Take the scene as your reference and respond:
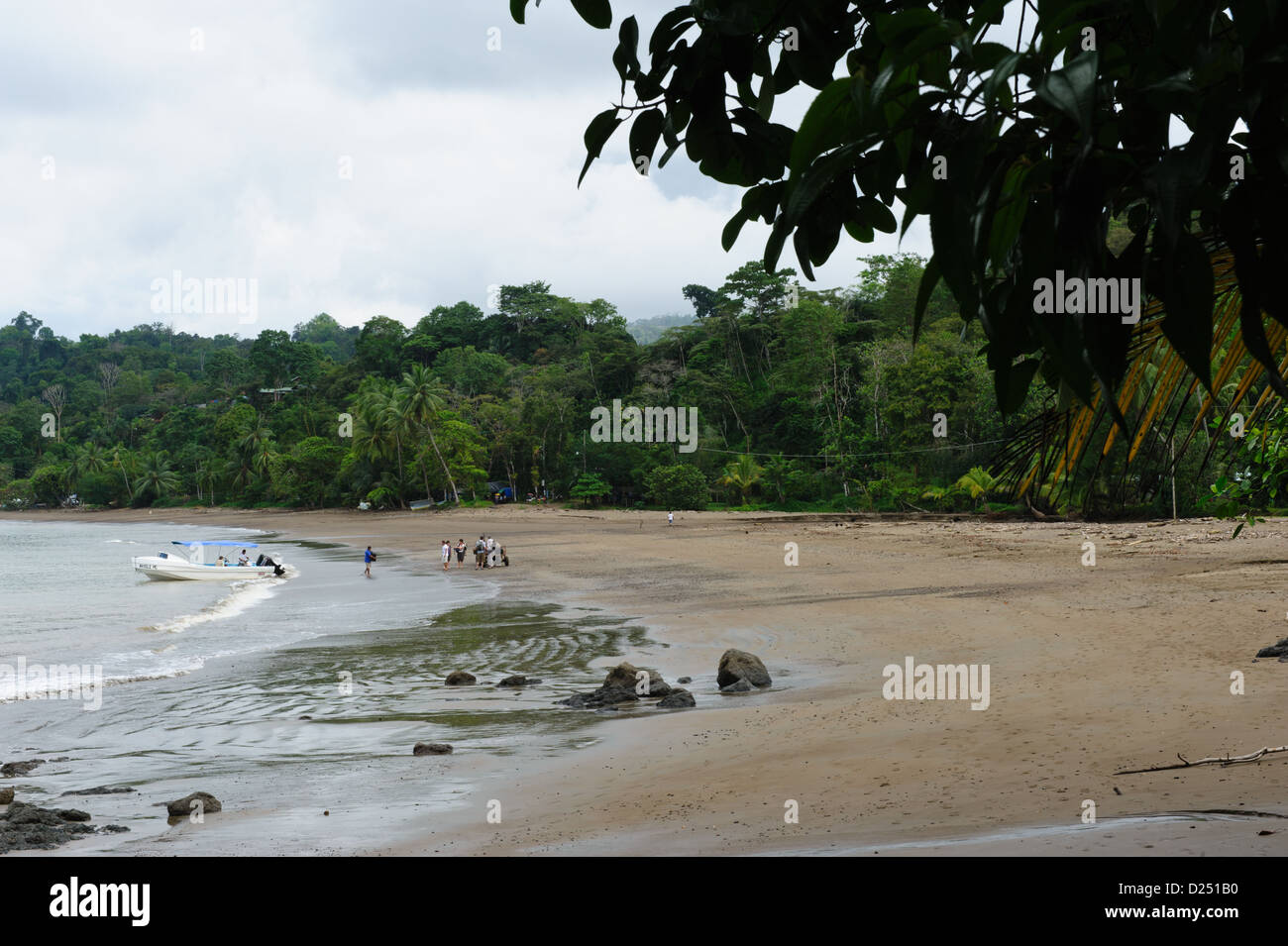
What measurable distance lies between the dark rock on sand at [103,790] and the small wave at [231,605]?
12.8 m

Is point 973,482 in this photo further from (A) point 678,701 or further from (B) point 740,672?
(A) point 678,701

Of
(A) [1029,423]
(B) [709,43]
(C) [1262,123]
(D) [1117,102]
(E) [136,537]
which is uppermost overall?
(B) [709,43]

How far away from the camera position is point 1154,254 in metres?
1.14

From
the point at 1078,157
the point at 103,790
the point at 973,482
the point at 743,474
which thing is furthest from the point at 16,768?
the point at 743,474

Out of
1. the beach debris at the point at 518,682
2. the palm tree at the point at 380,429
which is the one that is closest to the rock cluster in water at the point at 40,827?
the beach debris at the point at 518,682

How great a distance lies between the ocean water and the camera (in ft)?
23.6

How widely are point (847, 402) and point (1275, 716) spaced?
49.0 metres

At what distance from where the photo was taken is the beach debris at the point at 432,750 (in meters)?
8.57

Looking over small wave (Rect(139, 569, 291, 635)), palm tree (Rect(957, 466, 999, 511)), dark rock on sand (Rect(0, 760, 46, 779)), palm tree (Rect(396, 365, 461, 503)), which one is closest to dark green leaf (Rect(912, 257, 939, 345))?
dark rock on sand (Rect(0, 760, 46, 779))

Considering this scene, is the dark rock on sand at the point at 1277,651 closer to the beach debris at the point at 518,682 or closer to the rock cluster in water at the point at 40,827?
the beach debris at the point at 518,682

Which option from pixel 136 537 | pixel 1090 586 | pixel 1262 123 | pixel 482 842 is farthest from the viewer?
pixel 136 537

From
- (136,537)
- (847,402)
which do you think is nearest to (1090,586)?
(847,402)

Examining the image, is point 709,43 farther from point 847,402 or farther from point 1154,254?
point 847,402

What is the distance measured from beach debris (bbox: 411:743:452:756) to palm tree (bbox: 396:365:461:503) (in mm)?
57075
